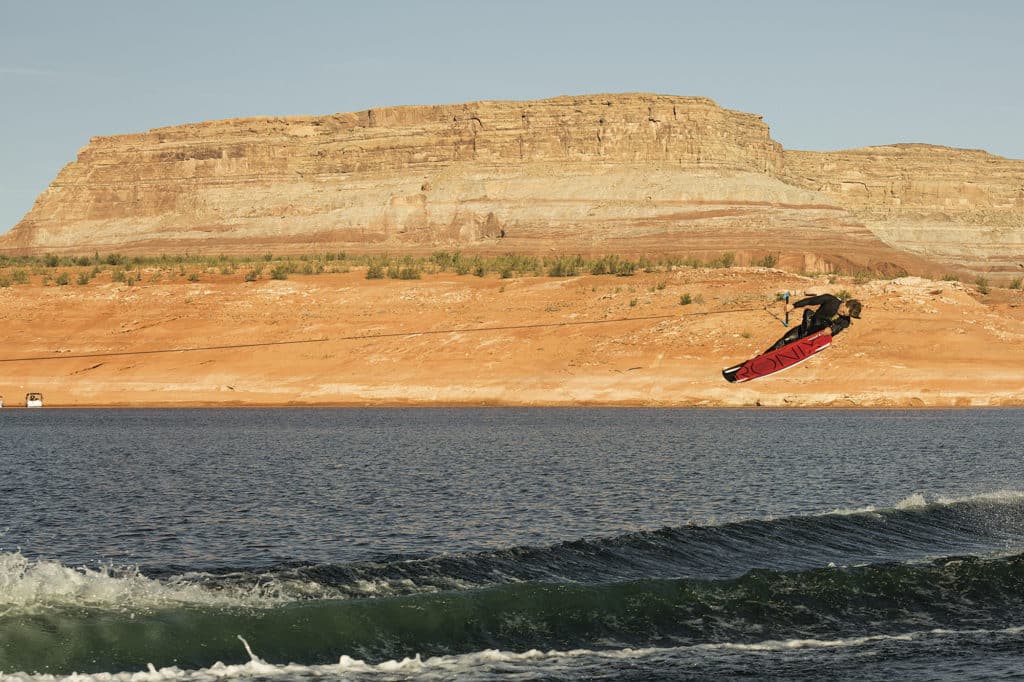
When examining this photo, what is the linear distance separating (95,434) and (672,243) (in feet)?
289

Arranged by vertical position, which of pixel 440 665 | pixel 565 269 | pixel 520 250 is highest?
pixel 520 250

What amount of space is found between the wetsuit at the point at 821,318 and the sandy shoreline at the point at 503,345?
36.2 meters

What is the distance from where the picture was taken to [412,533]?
27.8m

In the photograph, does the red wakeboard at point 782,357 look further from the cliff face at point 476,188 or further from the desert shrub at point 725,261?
the cliff face at point 476,188

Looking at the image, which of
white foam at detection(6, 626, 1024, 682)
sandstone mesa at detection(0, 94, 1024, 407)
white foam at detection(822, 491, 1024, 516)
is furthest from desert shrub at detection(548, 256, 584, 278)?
white foam at detection(6, 626, 1024, 682)

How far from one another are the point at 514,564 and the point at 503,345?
5797 cm

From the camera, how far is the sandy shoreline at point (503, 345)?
72.8 metres

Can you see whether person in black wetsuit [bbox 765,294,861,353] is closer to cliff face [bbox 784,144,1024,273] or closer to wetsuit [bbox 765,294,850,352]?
wetsuit [bbox 765,294,850,352]

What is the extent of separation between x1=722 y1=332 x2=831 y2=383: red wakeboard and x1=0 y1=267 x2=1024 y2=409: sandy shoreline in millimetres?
36008

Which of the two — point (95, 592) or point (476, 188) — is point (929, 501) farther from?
point (476, 188)

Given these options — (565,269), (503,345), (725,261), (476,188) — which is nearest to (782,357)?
(503,345)

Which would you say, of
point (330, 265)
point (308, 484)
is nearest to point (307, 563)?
point (308, 484)

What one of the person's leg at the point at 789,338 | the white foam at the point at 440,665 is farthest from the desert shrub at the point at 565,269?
the white foam at the point at 440,665

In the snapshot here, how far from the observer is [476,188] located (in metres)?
157
